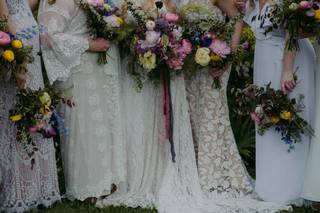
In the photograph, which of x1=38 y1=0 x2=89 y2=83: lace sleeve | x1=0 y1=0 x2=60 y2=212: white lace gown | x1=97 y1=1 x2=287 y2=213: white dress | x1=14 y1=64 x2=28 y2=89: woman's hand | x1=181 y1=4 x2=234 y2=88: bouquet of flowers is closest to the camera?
x1=14 y1=64 x2=28 y2=89: woman's hand

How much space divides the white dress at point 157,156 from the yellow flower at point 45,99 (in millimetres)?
1007

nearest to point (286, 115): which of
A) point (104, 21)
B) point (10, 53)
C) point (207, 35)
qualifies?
point (207, 35)

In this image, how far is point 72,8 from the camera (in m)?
5.39

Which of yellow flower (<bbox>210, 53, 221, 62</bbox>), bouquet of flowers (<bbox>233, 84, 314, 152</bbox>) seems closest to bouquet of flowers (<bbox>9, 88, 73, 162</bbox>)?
yellow flower (<bbox>210, 53, 221, 62</bbox>)

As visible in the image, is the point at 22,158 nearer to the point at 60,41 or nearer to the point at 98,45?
the point at 60,41

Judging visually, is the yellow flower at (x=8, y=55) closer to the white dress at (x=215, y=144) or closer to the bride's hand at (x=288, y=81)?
the white dress at (x=215, y=144)

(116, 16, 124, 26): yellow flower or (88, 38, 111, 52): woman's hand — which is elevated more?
(116, 16, 124, 26): yellow flower

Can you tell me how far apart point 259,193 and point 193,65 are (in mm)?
1403

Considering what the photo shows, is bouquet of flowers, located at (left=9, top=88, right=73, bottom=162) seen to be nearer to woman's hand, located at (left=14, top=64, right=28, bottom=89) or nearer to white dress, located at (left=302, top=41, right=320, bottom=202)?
woman's hand, located at (left=14, top=64, right=28, bottom=89)

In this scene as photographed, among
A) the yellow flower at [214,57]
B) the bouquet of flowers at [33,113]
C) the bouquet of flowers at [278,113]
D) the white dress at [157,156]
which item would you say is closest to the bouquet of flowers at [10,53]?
the bouquet of flowers at [33,113]

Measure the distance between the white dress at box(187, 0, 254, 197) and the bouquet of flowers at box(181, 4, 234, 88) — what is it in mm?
Answer: 344

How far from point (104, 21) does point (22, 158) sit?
143cm

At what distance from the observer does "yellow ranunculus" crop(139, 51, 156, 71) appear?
17.8 ft

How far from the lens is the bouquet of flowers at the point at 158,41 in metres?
5.40
